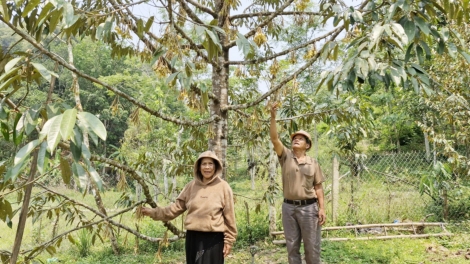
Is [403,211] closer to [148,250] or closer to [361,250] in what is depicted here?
[361,250]

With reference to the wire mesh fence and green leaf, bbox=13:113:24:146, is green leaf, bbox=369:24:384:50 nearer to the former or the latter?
green leaf, bbox=13:113:24:146

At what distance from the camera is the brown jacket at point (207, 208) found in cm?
224

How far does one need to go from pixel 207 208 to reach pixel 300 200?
2.95ft

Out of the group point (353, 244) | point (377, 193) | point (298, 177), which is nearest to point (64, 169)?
point (298, 177)

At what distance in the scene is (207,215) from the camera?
2.24m

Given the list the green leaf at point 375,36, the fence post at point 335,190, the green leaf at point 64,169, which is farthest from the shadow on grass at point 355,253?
the green leaf at point 64,169

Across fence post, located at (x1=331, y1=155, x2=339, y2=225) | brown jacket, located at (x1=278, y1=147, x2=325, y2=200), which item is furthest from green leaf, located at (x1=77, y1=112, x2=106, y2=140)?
fence post, located at (x1=331, y1=155, x2=339, y2=225)

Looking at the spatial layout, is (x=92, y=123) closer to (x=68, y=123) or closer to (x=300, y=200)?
(x=68, y=123)

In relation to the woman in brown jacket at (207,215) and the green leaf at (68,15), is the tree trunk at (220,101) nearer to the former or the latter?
the woman in brown jacket at (207,215)

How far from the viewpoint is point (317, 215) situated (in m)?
2.84

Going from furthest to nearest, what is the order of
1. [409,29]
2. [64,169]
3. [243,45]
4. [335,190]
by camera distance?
1. [335,190]
2. [243,45]
3. [409,29]
4. [64,169]

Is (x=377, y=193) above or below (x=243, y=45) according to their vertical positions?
below

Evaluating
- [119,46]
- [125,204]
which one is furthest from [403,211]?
[119,46]

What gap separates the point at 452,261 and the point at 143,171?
3.18m
